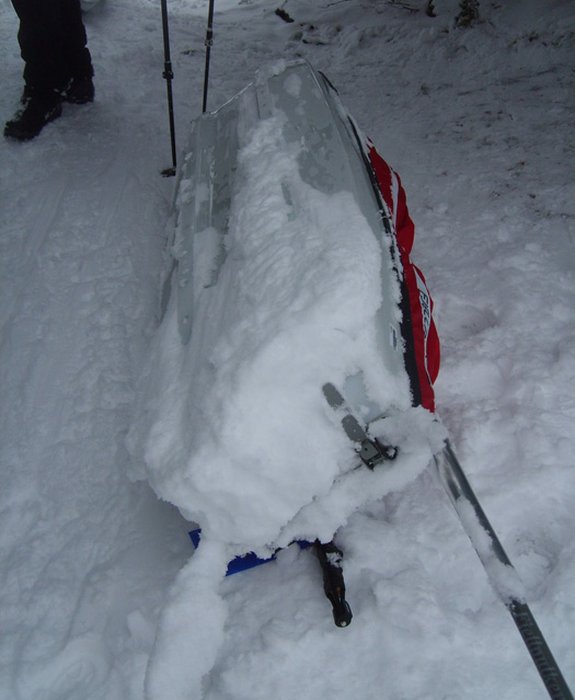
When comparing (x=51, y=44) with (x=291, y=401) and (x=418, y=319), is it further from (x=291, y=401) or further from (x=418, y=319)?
(x=291, y=401)

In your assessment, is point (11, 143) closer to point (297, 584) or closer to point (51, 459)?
point (51, 459)

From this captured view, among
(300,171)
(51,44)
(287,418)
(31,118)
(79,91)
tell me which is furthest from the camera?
(79,91)

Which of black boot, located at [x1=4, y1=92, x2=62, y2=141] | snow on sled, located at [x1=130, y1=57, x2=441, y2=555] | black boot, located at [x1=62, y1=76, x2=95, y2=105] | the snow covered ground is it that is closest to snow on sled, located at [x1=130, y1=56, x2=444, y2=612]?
snow on sled, located at [x1=130, y1=57, x2=441, y2=555]

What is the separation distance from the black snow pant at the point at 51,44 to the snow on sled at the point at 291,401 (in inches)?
101

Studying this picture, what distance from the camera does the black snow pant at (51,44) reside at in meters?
3.40

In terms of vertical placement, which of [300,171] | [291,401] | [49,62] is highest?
[300,171]

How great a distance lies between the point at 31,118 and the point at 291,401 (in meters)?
3.44

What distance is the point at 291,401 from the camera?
1394 millimetres

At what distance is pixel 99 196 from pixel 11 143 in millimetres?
938

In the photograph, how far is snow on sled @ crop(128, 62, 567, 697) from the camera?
4.44ft

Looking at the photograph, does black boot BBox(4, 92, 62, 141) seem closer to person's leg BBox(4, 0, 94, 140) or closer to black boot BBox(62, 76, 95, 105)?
person's leg BBox(4, 0, 94, 140)

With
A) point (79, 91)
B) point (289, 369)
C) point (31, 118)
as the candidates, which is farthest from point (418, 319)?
point (79, 91)

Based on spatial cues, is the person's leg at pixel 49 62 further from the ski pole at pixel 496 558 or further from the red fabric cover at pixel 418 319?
the ski pole at pixel 496 558

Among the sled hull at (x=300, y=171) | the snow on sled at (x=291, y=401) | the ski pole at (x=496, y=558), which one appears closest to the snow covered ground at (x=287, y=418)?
the snow on sled at (x=291, y=401)
